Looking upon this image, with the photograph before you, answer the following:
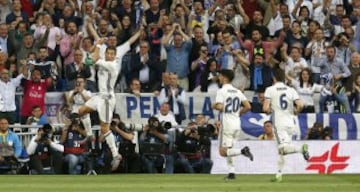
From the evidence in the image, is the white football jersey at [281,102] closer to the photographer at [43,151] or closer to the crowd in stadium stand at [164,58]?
the crowd in stadium stand at [164,58]

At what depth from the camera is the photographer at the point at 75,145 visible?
2302cm

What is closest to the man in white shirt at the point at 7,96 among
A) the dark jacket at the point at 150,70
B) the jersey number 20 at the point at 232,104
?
the dark jacket at the point at 150,70

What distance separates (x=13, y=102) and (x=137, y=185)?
6291mm

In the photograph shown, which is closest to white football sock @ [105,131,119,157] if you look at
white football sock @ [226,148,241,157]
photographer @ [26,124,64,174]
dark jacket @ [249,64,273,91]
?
photographer @ [26,124,64,174]

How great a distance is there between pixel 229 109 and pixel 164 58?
594 centimetres

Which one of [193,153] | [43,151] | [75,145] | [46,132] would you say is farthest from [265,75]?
[43,151]

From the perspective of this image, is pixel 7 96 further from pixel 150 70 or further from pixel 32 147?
pixel 150 70

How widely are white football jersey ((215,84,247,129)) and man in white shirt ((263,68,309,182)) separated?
1.82ft

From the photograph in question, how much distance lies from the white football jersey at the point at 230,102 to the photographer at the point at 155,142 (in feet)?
11.1

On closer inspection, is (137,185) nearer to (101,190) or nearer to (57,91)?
(101,190)

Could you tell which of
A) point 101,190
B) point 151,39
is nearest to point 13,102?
point 151,39

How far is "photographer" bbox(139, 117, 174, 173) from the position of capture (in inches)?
922

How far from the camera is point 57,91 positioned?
82.8ft

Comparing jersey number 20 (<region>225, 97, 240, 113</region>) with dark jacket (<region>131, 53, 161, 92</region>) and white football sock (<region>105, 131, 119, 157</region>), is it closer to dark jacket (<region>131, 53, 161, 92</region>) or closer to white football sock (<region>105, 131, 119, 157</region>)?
white football sock (<region>105, 131, 119, 157</region>)
